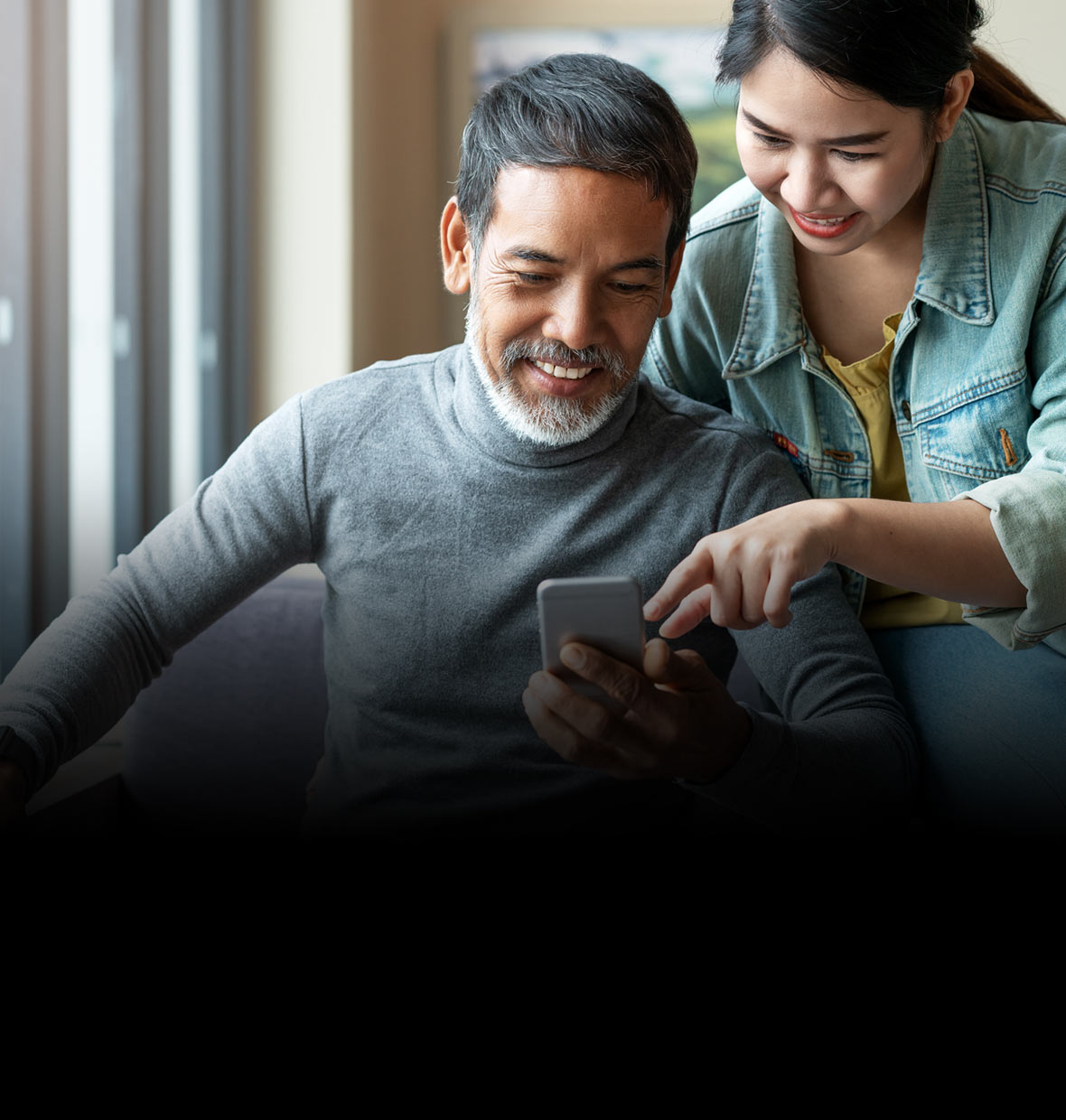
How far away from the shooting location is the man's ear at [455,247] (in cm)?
132

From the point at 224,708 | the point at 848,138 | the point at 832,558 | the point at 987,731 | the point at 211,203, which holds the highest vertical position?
the point at 211,203

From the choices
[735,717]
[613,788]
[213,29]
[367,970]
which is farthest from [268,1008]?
[213,29]

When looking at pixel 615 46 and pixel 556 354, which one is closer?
pixel 556 354

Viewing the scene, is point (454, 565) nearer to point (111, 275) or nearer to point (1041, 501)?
point (1041, 501)

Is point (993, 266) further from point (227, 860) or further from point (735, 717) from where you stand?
point (227, 860)

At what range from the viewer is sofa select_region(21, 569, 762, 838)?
1.76 m

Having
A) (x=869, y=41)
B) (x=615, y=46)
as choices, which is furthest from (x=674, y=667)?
(x=615, y=46)

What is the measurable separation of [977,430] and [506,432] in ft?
1.74

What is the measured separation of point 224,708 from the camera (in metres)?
1.77

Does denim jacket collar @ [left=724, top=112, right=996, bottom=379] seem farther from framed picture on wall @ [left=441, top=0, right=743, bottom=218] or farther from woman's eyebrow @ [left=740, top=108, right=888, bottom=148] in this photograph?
framed picture on wall @ [left=441, top=0, right=743, bottom=218]

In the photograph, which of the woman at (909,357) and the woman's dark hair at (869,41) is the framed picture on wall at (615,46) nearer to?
the woman at (909,357)

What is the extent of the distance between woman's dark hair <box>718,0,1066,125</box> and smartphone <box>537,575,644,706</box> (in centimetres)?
57

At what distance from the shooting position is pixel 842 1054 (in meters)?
0.59

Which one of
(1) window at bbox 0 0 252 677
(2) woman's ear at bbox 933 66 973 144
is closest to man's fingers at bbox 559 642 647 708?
(2) woman's ear at bbox 933 66 973 144
